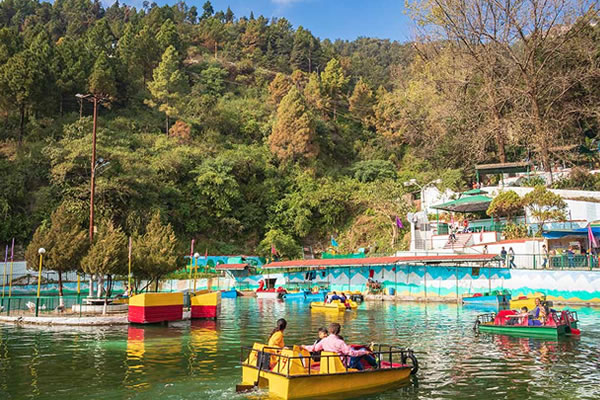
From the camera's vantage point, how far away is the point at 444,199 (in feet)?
178

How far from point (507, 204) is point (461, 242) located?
4.86m

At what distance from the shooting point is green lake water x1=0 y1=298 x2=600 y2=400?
13227 millimetres

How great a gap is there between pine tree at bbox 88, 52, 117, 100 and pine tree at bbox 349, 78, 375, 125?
34.9 meters

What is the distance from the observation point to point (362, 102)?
81625mm

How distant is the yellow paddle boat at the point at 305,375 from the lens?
1213cm

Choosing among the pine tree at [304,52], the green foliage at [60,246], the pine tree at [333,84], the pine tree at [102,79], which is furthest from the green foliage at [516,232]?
the pine tree at [304,52]

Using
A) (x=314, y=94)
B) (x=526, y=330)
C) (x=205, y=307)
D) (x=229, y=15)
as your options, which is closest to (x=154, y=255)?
(x=205, y=307)

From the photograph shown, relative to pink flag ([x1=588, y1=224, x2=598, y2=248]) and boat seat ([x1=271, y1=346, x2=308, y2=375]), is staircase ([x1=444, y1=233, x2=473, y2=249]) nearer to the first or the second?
pink flag ([x1=588, y1=224, x2=598, y2=248])

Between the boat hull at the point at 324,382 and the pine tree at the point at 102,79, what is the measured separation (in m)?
60.9

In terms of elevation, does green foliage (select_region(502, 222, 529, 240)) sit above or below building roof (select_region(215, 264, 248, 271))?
above

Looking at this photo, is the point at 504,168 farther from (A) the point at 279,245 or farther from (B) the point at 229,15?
(B) the point at 229,15

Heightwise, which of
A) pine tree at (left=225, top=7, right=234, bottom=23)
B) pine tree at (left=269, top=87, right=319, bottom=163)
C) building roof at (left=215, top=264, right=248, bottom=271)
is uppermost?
pine tree at (left=225, top=7, right=234, bottom=23)

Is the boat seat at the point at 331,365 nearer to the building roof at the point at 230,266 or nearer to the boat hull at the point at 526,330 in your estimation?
the boat hull at the point at 526,330

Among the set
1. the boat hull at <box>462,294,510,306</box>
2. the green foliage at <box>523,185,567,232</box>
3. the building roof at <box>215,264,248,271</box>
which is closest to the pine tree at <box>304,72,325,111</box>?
the building roof at <box>215,264,248,271</box>
